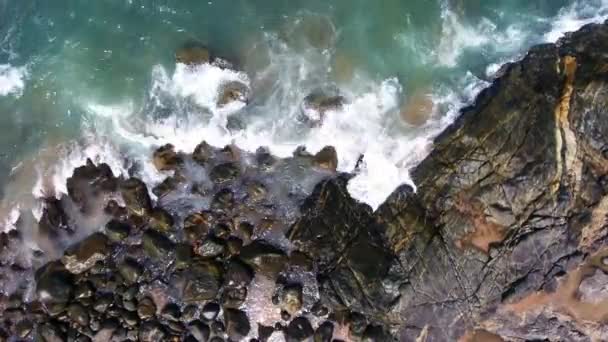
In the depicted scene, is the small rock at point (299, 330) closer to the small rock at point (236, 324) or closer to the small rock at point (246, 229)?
the small rock at point (236, 324)

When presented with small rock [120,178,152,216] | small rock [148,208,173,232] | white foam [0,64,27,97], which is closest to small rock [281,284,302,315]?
small rock [148,208,173,232]

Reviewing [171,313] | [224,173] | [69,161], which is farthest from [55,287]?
[224,173]

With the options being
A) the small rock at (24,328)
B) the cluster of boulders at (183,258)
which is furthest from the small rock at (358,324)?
the small rock at (24,328)

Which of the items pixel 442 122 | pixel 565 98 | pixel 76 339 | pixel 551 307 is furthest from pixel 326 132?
pixel 76 339

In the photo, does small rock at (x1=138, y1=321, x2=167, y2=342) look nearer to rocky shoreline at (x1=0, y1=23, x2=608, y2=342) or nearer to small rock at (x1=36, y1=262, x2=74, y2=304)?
rocky shoreline at (x1=0, y1=23, x2=608, y2=342)

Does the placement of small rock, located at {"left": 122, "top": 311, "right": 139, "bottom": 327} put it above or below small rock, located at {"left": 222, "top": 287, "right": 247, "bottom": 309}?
below

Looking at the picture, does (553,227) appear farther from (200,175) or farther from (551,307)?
(200,175)
